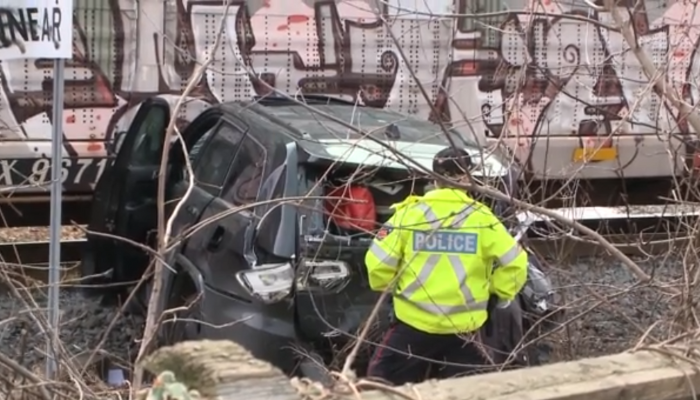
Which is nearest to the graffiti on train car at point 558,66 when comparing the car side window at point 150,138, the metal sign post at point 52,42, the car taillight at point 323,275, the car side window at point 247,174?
the car side window at point 150,138

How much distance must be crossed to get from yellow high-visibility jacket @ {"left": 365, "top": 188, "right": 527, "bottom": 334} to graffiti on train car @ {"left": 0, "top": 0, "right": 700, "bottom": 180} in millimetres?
2900

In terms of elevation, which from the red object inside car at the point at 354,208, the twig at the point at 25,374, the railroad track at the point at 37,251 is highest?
the red object inside car at the point at 354,208

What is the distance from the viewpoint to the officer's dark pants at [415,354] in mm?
5004

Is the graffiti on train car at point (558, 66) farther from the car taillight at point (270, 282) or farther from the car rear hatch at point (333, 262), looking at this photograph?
the car taillight at point (270, 282)

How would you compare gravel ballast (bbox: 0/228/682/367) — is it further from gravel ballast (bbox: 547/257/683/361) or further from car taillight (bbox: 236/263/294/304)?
car taillight (bbox: 236/263/294/304)

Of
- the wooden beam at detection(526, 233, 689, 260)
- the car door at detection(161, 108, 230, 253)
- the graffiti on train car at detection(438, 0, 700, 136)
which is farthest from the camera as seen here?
the graffiti on train car at detection(438, 0, 700, 136)

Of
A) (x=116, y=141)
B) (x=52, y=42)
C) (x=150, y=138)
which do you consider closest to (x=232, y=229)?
(x=52, y=42)

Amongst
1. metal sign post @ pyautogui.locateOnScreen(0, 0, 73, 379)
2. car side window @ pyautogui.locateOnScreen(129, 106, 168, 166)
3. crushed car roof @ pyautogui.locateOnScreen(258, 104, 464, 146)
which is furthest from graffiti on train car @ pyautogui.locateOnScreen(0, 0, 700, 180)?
metal sign post @ pyautogui.locateOnScreen(0, 0, 73, 379)

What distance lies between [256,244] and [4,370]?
1.79 meters

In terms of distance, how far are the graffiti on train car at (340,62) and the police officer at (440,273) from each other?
291 cm

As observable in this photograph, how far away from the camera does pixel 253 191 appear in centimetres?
558

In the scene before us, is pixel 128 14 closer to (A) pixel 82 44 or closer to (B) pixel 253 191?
(A) pixel 82 44

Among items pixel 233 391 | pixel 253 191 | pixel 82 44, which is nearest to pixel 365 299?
pixel 253 191

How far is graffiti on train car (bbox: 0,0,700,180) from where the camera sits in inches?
326
